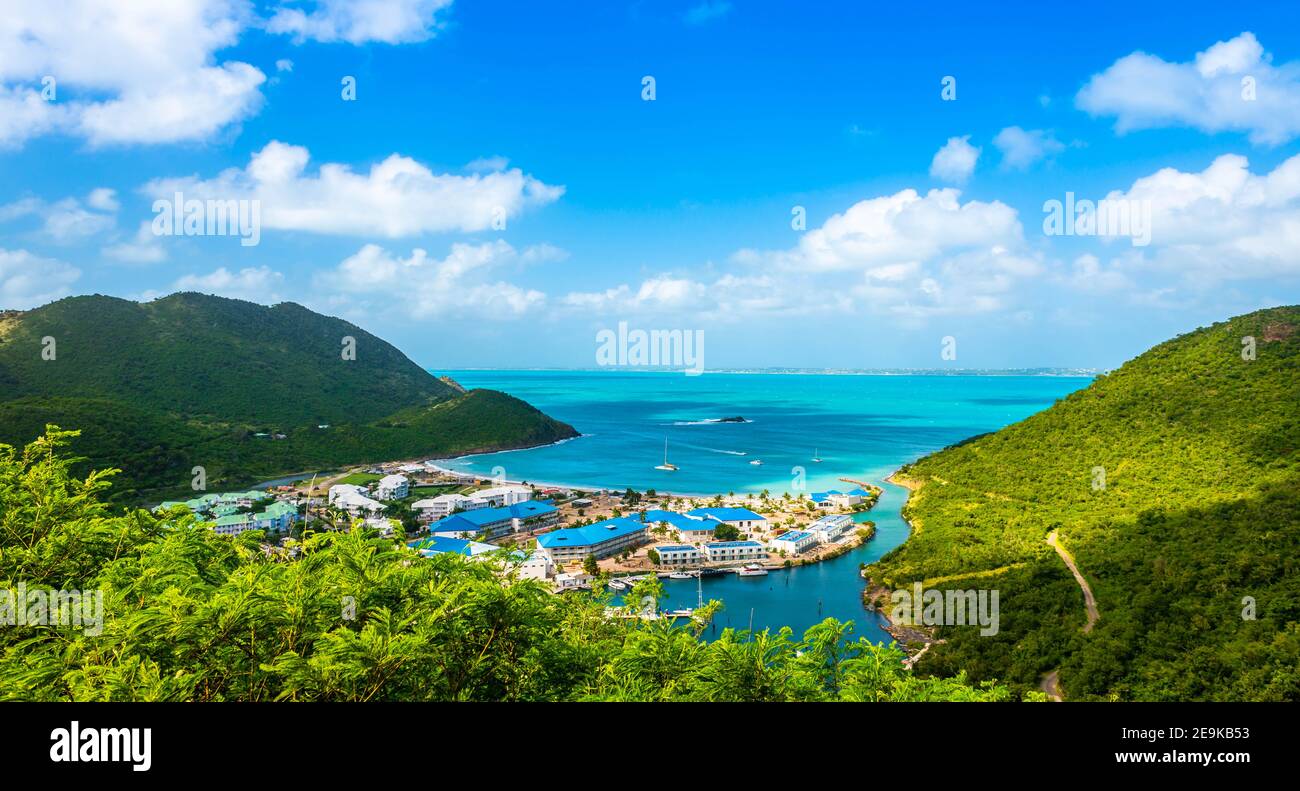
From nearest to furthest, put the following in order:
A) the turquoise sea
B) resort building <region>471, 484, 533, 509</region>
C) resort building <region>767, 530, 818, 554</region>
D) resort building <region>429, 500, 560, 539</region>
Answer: the turquoise sea, resort building <region>767, 530, 818, 554</region>, resort building <region>429, 500, 560, 539</region>, resort building <region>471, 484, 533, 509</region>

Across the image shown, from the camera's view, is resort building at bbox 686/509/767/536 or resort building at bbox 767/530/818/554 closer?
resort building at bbox 767/530/818/554

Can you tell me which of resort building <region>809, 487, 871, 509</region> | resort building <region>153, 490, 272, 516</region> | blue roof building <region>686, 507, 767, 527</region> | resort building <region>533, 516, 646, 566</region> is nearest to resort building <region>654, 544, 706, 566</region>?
resort building <region>533, 516, 646, 566</region>

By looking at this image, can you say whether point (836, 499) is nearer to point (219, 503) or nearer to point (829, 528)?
point (829, 528)

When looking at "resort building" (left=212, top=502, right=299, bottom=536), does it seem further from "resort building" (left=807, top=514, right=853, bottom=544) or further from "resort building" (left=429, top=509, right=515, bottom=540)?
"resort building" (left=807, top=514, right=853, bottom=544)

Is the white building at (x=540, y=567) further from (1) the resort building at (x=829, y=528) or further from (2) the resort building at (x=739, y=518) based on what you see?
(1) the resort building at (x=829, y=528)

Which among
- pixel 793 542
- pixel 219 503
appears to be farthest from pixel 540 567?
pixel 219 503

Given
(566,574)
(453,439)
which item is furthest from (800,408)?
(566,574)
